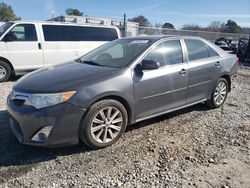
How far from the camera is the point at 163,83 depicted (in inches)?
171

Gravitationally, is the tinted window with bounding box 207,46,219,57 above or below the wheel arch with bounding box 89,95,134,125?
above

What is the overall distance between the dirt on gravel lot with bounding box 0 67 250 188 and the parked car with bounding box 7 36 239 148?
0.26m

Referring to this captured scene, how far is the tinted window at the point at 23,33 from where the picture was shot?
26.8 ft

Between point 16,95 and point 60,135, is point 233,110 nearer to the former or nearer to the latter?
point 60,135

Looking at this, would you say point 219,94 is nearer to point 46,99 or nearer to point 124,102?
point 124,102

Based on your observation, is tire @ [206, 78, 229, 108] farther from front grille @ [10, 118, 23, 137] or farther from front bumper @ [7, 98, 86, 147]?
front grille @ [10, 118, 23, 137]

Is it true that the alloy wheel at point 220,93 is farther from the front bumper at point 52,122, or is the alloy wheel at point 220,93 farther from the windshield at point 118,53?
the front bumper at point 52,122

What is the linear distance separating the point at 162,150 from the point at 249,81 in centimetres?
690

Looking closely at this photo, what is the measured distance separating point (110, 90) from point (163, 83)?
1041 millimetres

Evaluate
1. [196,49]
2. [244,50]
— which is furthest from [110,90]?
[244,50]

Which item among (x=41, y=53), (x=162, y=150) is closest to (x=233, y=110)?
(x=162, y=150)

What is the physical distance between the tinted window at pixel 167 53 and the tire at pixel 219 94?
4.28 ft

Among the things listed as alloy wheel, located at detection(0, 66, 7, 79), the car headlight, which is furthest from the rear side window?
the car headlight

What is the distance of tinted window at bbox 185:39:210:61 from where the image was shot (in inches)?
195
